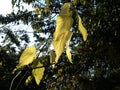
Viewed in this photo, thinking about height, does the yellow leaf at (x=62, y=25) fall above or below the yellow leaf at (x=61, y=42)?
above

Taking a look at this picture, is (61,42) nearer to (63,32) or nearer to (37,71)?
(63,32)

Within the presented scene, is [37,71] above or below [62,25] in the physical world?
below

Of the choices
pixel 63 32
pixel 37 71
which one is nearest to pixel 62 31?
pixel 63 32

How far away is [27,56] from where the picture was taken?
0.53 m

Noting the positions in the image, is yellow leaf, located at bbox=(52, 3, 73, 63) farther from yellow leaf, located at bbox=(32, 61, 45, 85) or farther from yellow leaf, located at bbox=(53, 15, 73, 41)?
yellow leaf, located at bbox=(32, 61, 45, 85)

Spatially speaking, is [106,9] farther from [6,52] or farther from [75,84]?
[6,52]

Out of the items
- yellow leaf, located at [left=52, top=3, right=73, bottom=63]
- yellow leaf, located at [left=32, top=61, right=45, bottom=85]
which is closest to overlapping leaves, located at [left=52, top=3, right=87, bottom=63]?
yellow leaf, located at [left=52, top=3, right=73, bottom=63]

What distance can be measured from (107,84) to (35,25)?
2489 millimetres

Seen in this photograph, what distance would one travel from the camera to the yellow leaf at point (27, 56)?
0.51 metres

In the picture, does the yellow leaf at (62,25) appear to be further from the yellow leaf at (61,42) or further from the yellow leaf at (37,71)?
the yellow leaf at (37,71)

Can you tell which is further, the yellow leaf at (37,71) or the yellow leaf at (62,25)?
the yellow leaf at (37,71)

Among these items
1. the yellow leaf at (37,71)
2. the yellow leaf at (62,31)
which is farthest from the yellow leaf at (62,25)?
the yellow leaf at (37,71)

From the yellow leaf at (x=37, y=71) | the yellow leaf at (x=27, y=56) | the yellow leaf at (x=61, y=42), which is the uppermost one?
the yellow leaf at (x=61, y=42)

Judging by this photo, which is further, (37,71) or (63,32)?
(37,71)
